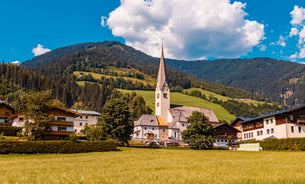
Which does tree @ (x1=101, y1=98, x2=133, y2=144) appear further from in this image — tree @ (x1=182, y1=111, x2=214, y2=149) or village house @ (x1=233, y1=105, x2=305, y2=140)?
village house @ (x1=233, y1=105, x2=305, y2=140)

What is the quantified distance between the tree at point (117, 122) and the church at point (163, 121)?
1487 inches

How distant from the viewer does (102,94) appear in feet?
617

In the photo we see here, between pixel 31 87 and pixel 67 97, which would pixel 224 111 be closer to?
pixel 67 97

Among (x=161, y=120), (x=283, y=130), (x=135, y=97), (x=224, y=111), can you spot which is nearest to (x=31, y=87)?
(x=135, y=97)

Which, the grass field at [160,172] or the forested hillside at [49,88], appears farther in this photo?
the forested hillside at [49,88]

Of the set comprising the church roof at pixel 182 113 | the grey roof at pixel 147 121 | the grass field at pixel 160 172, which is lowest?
the grass field at pixel 160 172

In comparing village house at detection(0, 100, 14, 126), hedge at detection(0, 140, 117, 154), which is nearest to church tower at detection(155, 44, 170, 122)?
village house at detection(0, 100, 14, 126)

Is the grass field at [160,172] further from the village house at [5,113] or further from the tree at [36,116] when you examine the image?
the village house at [5,113]

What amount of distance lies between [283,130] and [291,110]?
18.4ft

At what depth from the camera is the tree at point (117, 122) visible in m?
69.1

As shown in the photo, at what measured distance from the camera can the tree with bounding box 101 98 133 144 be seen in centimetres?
6906

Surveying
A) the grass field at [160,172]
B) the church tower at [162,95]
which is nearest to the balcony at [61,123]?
the grass field at [160,172]

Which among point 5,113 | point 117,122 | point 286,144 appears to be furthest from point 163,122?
point 286,144

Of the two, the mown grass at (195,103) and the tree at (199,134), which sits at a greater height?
the mown grass at (195,103)
